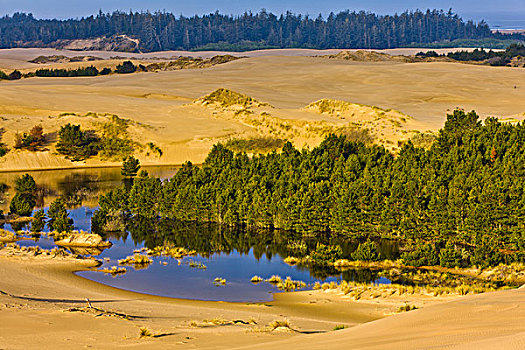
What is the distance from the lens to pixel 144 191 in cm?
3872

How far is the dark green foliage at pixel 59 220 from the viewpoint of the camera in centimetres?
3419

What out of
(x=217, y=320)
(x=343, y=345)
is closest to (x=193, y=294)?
(x=217, y=320)

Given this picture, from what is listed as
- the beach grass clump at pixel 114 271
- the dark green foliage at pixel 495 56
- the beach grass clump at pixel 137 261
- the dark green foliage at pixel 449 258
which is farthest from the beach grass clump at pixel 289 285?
the dark green foliage at pixel 495 56

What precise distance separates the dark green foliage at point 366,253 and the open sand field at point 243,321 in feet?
17.1

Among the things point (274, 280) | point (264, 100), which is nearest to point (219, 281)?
point (274, 280)

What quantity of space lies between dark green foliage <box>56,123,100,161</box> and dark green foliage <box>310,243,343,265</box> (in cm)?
3754

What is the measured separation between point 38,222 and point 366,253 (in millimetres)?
16971

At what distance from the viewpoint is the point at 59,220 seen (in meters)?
34.2

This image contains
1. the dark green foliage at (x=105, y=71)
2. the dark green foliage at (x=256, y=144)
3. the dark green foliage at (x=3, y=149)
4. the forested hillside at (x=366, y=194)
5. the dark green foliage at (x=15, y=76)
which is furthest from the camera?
the dark green foliage at (x=105, y=71)

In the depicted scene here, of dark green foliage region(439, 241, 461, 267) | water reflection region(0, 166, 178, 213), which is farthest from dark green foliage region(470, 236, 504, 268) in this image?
water reflection region(0, 166, 178, 213)

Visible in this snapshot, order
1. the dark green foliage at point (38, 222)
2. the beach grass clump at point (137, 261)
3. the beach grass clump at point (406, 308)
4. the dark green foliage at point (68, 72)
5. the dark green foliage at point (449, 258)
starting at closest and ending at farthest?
1. the beach grass clump at point (406, 308)
2. the dark green foliage at point (449, 258)
3. the beach grass clump at point (137, 261)
4. the dark green foliage at point (38, 222)
5. the dark green foliage at point (68, 72)

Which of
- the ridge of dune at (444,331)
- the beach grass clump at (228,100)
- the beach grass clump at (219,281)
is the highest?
the ridge of dune at (444,331)

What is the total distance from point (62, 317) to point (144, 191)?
73.2 feet

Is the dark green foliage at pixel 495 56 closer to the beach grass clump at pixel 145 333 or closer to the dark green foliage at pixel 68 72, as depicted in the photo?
the dark green foliage at pixel 68 72
